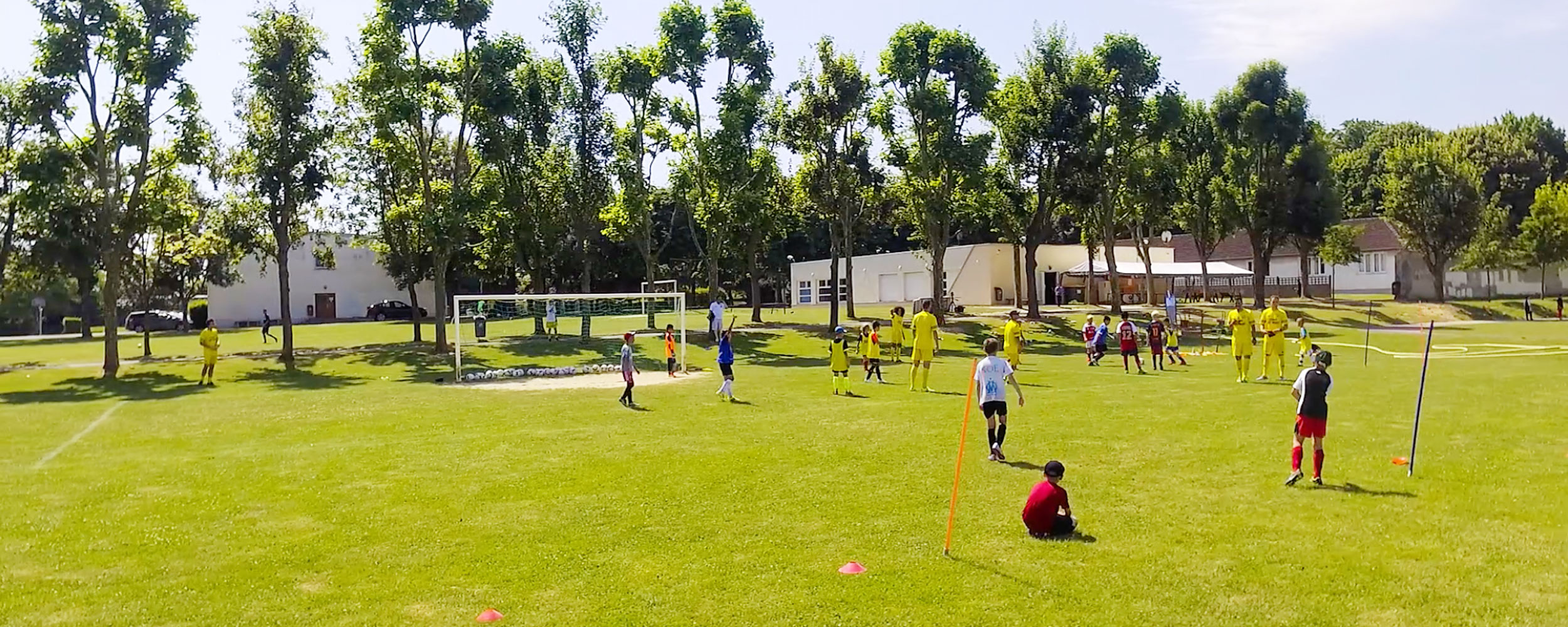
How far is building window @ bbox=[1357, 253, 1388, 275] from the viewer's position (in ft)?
232

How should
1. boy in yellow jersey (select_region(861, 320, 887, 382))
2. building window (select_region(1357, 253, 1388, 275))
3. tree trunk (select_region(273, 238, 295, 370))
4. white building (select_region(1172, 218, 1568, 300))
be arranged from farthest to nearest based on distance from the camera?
1. building window (select_region(1357, 253, 1388, 275))
2. white building (select_region(1172, 218, 1568, 300))
3. tree trunk (select_region(273, 238, 295, 370))
4. boy in yellow jersey (select_region(861, 320, 887, 382))

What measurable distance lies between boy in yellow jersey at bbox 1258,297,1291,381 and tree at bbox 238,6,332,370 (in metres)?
29.3

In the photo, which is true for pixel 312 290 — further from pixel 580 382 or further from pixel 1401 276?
pixel 1401 276

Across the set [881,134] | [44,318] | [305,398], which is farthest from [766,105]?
[44,318]

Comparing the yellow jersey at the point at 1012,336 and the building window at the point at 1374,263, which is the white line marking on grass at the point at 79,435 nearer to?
the yellow jersey at the point at 1012,336

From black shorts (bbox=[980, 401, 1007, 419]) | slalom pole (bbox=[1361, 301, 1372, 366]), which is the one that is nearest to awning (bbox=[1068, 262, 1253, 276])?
slalom pole (bbox=[1361, 301, 1372, 366])

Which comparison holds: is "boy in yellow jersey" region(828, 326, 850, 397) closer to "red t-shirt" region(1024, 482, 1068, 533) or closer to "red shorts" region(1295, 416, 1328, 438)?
"red shorts" region(1295, 416, 1328, 438)

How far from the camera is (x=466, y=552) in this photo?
9461 millimetres

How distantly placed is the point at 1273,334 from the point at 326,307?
A: 7312 centimetres

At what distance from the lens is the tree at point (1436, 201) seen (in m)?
58.9

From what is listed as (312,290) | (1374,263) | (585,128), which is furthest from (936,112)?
(312,290)

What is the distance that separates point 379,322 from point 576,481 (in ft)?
208

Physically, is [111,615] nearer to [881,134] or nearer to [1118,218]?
[881,134]

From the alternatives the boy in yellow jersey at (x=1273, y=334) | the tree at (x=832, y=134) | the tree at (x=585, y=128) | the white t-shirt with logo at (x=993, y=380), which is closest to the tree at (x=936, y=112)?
the tree at (x=832, y=134)
